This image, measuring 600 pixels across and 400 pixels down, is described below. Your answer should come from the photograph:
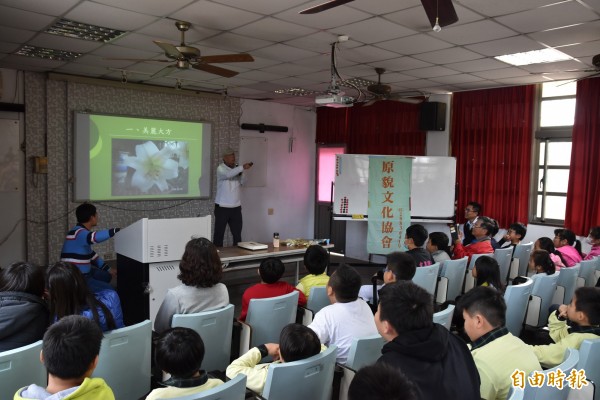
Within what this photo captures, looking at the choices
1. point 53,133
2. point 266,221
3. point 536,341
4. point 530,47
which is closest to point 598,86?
point 530,47

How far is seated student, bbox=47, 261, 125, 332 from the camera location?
2.28m

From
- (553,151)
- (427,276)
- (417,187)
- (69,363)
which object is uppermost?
(553,151)

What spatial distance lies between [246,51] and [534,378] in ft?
14.4

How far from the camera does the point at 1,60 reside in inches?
227

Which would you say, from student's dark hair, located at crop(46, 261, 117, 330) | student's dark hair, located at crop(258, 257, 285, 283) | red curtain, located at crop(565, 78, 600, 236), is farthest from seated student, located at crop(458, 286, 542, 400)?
red curtain, located at crop(565, 78, 600, 236)

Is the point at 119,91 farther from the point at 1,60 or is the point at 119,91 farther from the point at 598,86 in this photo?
the point at 598,86

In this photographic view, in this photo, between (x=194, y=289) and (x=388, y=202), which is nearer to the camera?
(x=194, y=289)

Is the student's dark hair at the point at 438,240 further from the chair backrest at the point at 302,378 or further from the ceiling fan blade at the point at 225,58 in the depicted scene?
the chair backrest at the point at 302,378

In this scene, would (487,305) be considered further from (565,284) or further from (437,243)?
(437,243)

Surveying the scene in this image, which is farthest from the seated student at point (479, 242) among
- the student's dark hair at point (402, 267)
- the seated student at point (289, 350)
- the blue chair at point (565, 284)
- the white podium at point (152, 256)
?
the seated student at point (289, 350)

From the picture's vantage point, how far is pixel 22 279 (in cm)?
227

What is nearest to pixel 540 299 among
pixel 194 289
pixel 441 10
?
pixel 441 10

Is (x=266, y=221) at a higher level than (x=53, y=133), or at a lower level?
lower

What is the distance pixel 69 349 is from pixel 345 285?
146 cm
